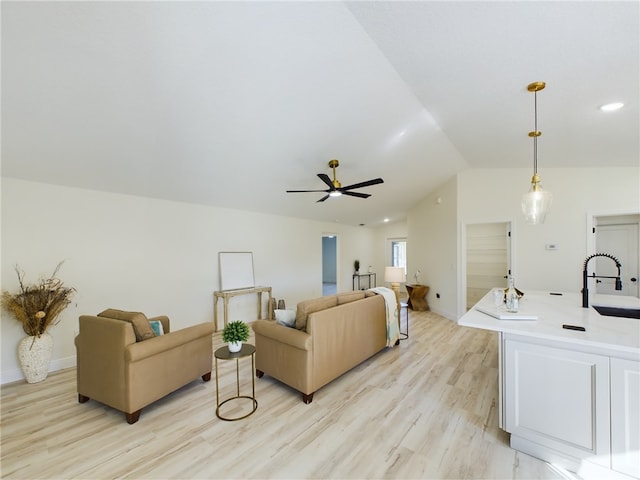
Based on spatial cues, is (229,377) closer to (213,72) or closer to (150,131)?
(150,131)

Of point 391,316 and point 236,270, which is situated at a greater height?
point 236,270

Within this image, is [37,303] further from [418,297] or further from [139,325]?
[418,297]

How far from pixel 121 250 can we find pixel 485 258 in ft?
21.5

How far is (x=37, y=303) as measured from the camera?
2.94m

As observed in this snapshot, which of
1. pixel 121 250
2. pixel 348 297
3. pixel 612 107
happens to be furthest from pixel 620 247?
pixel 121 250

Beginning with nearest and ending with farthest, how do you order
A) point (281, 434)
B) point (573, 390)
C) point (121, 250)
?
point (573, 390) → point (281, 434) → point (121, 250)

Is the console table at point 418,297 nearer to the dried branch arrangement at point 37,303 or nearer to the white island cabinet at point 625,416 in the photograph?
the white island cabinet at point 625,416

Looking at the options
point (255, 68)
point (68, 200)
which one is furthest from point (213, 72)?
point (68, 200)

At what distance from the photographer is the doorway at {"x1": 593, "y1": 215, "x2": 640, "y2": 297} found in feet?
14.5

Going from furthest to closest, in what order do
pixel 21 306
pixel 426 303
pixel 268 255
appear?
pixel 426 303, pixel 268 255, pixel 21 306

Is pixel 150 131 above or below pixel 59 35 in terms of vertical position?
below

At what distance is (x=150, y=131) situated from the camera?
8.59 feet

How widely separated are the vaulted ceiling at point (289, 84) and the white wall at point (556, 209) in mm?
438

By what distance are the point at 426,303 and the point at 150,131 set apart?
6.21 m
